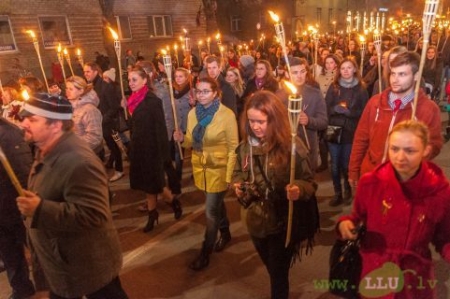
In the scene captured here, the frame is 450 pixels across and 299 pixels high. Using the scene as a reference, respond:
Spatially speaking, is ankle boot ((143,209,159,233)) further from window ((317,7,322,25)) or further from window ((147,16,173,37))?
window ((317,7,322,25))

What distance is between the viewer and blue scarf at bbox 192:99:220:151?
3.93 metres

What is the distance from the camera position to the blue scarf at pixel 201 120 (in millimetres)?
3930

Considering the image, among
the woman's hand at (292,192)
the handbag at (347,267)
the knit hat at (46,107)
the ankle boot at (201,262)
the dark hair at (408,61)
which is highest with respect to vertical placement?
the dark hair at (408,61)

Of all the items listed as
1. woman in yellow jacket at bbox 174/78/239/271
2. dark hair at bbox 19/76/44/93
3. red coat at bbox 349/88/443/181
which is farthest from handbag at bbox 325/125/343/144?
dark hair at bbox 19/76/44/93

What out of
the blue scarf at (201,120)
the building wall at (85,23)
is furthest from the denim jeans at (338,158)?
the building wall at (85,23)

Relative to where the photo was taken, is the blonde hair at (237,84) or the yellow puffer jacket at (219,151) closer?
the yellow puffer jacket at (219,151)

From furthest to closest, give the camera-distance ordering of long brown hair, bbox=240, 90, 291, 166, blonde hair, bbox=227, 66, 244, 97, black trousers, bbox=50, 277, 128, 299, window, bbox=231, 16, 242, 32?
window, bbox=231, 16, 242, 32, blonde hair, bbox=227, 66, 244, 97, long brown hair, bbox=240, 90, 291, 166, black trousers, bbox=50, 277, 128, 299

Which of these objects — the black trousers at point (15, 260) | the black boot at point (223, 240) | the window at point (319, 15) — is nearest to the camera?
the black trousers at point (15, 260)

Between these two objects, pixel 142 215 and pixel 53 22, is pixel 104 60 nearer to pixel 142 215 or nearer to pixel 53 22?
pixel 53 22

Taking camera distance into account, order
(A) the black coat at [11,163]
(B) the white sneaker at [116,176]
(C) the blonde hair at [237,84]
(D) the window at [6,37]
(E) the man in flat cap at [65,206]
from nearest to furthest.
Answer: (E) the man in flat cap at [65,206], (A) the black coat at [11,163], (B) the white sneaker at [116,176], (C) the blonde hair at [237,84], (D) the window at [6,37]

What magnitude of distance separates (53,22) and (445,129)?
15782mm

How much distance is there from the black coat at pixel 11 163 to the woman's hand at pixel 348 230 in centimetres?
277

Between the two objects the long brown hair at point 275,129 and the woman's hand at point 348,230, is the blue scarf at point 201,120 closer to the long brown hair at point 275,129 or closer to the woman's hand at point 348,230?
the long brown hair at point 275,129

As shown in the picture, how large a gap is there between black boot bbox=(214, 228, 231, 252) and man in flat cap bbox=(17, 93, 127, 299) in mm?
1959
